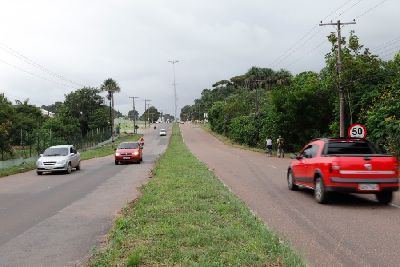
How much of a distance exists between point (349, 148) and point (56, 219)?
773cm

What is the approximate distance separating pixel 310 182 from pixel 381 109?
15.5m

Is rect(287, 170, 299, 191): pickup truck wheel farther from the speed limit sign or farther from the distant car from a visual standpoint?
the distant car

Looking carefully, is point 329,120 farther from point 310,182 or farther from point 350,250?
point 350,250

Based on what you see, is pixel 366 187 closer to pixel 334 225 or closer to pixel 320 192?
pixel 320 192

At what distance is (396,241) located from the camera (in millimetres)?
7672

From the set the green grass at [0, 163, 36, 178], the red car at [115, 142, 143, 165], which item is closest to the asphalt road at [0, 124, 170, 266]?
the green grass at [0, 163, 36, 178]

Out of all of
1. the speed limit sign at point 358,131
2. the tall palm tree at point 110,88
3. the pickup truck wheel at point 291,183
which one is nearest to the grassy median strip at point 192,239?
the pickup truck wheel at point 291,183

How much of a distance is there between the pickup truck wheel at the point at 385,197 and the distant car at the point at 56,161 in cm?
1741

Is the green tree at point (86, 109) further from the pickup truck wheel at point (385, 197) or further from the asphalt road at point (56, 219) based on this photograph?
the pickup truck wheel at point (385, 197)

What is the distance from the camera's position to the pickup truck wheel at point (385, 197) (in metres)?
12.0

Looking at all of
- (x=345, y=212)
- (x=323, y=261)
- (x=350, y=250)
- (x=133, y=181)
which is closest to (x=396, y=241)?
(x=350, y=250)

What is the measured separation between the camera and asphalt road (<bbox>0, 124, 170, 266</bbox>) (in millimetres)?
7246

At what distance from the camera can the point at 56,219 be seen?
1052 centimetres

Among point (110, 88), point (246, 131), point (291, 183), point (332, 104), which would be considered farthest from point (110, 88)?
point (291, 183)
